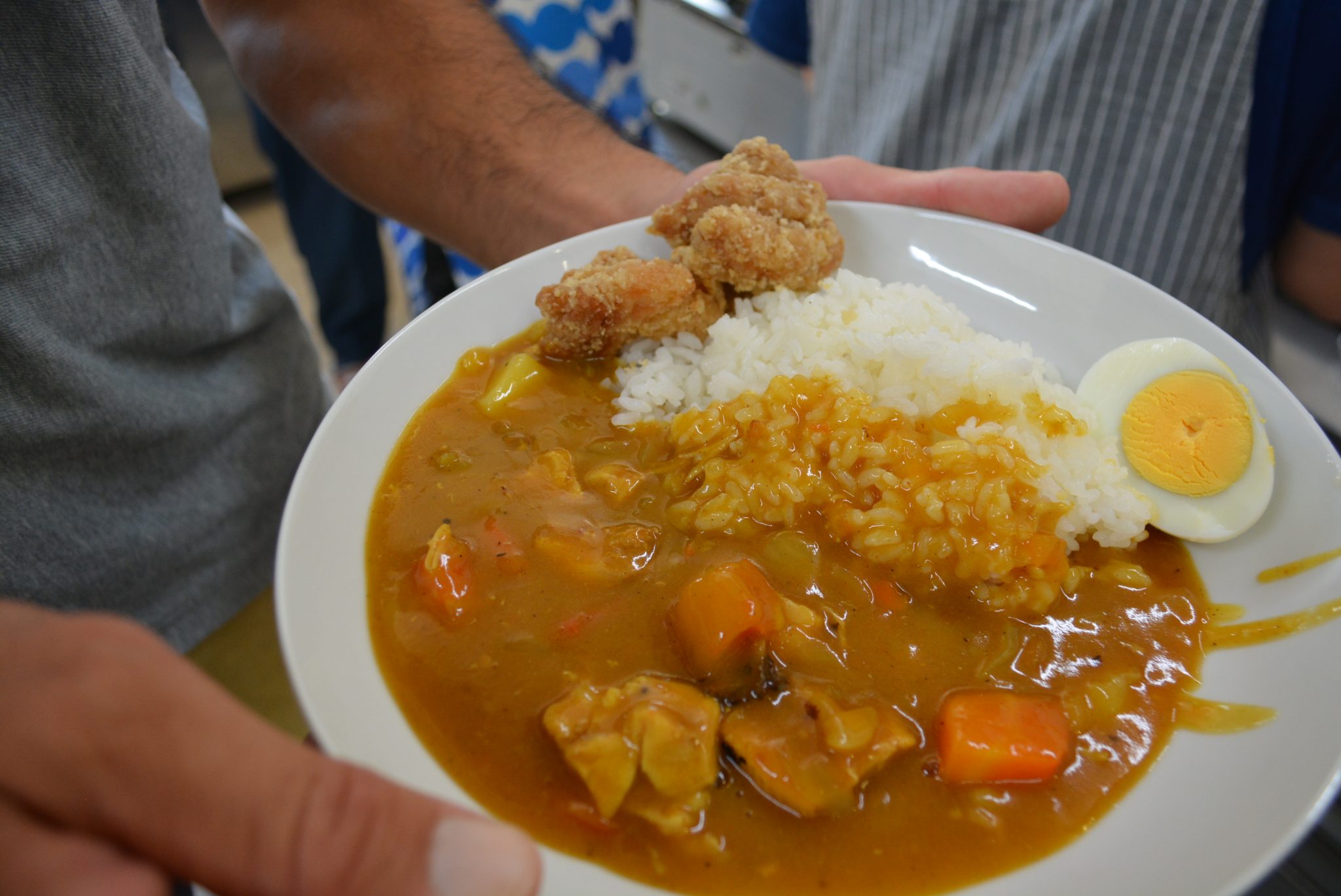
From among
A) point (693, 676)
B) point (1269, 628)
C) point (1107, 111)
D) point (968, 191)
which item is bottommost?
point (693, 676)

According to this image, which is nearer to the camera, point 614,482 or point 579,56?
point 614,482

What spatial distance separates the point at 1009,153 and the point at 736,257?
1.65 metres

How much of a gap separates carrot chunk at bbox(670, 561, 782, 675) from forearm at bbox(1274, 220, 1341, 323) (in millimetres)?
2677

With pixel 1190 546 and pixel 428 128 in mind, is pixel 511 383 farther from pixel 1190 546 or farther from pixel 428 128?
pixel 1190 546

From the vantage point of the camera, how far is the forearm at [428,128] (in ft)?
7.32

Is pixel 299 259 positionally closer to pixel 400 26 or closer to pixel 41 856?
pixel 400 26

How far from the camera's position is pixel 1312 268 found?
9.34ft

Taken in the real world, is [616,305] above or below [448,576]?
above

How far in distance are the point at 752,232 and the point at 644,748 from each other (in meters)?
1.30

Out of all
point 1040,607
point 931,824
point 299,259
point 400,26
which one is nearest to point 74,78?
point 400,26

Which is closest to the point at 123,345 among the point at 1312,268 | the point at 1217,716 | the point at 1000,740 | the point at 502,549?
the point at 502,549

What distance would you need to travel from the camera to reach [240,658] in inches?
75.1

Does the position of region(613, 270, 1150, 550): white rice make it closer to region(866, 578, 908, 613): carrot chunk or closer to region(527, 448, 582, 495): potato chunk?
region(527, 448, 582, 495): potato chunk

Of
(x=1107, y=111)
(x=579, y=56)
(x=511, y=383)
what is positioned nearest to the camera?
(x=511, y=383)
